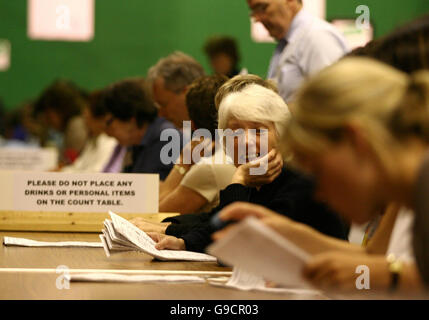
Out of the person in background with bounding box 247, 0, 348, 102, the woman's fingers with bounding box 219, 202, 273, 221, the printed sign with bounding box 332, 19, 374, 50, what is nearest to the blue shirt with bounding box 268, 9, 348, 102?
the person in background with bounding box 247, 0, 348, 102

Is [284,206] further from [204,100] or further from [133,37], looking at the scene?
[133,37]

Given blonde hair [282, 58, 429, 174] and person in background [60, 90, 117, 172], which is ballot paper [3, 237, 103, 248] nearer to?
blonde hair [282, 58, 429, 174]

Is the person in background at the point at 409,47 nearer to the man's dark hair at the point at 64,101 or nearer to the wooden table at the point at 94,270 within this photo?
the wooden table at the point at 94,270

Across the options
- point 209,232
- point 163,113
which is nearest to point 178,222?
point 209,232

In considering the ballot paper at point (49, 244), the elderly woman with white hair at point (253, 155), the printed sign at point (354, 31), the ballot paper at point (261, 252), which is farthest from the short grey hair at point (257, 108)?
the printed sign at point (354, 31)

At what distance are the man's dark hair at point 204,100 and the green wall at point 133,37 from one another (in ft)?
17.9

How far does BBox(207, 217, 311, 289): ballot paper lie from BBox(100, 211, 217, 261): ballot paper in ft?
A: 3.73

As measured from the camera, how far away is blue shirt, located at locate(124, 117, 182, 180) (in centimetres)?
449

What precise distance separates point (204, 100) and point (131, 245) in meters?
1.16

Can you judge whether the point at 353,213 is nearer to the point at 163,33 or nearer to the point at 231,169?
the point at 231,169

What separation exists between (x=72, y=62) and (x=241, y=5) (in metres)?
2.34

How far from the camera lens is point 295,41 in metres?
4.01
